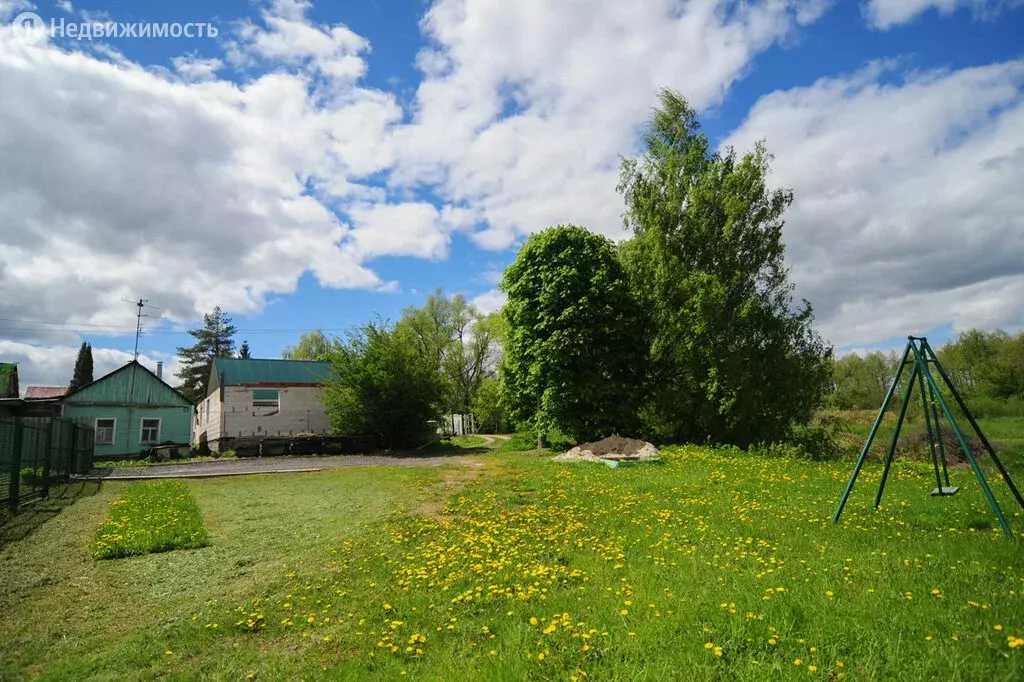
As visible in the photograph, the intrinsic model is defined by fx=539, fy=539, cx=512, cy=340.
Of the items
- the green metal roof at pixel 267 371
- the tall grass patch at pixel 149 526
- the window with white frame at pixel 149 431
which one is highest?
the green metal roof at pixel 267 371

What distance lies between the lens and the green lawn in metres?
4.37

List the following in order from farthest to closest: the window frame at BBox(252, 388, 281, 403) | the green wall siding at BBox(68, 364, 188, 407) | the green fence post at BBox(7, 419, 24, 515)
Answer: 1. the window frame at BBox(252, 388, 281, 403)
2. the green wall siding at BBox(68, 364, 188, 407)
3. the green fence post at BBox(7, 419, 24, 515)

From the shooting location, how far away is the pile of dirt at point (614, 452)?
63.5 feet

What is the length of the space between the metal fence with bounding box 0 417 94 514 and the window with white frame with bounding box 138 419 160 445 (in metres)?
14.5

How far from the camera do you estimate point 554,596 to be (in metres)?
5.90

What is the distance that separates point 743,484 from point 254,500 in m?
12.6

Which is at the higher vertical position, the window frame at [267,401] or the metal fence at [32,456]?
the window frame at [267,401]

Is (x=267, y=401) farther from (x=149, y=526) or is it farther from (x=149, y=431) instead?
(x=149, y=526)

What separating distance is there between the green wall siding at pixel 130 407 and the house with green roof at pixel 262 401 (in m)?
2.49

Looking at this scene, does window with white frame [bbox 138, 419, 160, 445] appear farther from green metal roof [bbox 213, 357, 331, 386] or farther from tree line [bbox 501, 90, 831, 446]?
tree line [bbox 501, 90, 831, 446]

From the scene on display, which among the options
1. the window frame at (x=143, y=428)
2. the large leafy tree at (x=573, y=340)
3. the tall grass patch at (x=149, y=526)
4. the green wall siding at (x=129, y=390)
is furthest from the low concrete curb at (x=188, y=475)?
the green wall siding at (x=129, y=390)

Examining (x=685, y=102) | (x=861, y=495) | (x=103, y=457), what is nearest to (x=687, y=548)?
(x=861, y=495)

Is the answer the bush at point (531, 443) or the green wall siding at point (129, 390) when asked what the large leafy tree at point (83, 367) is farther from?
the bush at point (531, 443)

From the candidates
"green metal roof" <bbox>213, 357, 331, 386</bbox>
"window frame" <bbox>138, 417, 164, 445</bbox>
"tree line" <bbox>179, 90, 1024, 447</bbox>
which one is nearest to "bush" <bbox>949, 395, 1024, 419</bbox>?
"tree line" <bbox>179, 90, 1024, 447</bbox>
